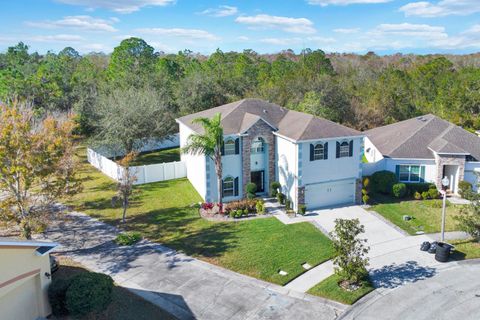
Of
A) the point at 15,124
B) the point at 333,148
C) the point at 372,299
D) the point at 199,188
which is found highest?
the point at 15,124

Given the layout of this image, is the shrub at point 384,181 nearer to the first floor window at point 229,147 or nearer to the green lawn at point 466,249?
the green lawn at point 466,249

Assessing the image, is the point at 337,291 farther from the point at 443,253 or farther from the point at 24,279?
the point at 24,279

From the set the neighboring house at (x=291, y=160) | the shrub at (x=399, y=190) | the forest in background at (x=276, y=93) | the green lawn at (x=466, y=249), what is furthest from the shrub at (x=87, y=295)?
the forest in background at (x=276, y=93)

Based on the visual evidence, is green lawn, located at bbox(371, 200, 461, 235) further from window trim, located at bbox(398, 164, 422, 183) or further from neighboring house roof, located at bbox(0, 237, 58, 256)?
neighboring house roof, located at bbox(0, 237, 58, 256)

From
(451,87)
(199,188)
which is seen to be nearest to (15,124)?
(199,188)

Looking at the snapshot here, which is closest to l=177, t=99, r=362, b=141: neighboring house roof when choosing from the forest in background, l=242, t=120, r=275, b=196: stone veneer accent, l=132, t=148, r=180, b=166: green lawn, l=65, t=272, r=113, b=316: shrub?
l=242, t=120, r=275, b=196: stone veneer accent

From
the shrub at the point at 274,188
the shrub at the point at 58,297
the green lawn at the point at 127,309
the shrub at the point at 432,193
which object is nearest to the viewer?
the shrub at the point at 58,297

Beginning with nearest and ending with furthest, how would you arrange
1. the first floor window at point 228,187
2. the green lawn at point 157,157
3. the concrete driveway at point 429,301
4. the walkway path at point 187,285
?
the concrete driveway at point 429,301, the walkway path at point 187,285, the first floor window at point 228,187, the green lawn at point 157,157

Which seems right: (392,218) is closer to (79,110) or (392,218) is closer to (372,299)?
(372,299)
